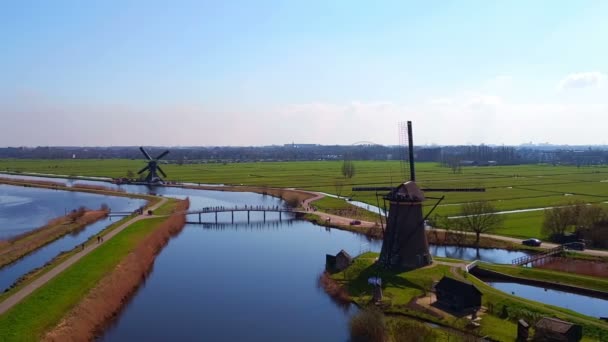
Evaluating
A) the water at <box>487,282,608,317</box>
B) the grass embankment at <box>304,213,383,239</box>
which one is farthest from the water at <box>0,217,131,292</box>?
the water at <box>487,282,608,317</box>

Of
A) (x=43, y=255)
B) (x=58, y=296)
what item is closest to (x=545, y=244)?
(x=58, y=296)

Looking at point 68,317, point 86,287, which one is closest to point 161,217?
point 86,287

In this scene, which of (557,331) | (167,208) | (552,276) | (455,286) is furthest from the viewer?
(167,208)

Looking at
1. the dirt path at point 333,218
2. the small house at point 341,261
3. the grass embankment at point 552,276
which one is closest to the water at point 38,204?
the dirt path at point 333,218

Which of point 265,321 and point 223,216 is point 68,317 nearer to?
point 265,321

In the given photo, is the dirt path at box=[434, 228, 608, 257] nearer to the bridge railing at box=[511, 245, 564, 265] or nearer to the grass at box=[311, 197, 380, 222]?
the bridge railing at box=[511, 245, 564, 265]

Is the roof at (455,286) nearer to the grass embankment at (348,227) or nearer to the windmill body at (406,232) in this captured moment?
the windmill body at (406,232)

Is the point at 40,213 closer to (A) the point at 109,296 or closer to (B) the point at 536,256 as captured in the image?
(A) the point at 109,296
